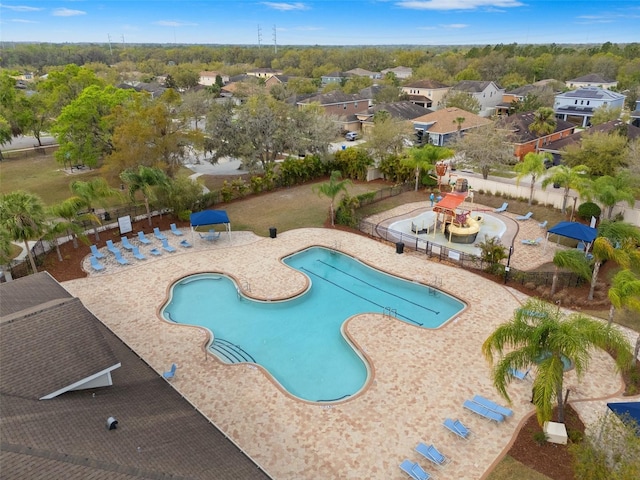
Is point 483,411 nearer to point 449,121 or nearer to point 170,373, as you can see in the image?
point 170,373

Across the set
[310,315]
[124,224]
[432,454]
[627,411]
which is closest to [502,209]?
[310,315]

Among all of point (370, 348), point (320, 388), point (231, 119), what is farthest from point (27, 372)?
point (231, 119)

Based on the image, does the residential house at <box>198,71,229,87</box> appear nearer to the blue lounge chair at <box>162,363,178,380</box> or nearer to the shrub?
the shrub

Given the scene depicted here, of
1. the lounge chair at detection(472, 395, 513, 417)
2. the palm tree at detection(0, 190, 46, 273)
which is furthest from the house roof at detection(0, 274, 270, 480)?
the palm tree at detection(0, 190, 46, 273)

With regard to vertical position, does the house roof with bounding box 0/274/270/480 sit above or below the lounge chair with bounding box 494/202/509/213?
above

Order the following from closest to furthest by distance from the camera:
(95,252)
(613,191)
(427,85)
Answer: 1. (95,252)
2. (613,191)
3. (427,85)

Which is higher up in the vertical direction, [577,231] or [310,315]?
[577,231]

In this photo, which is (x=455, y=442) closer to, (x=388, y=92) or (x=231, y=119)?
(x=231, y=119)
